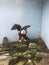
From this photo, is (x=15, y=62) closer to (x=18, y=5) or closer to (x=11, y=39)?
(x=11, y=39)

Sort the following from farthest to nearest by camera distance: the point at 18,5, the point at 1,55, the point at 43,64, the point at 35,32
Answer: the point at 35,32 < the point at 18,5 < the point at 1,55 < the point at 43,64

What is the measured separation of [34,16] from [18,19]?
0.46 ft

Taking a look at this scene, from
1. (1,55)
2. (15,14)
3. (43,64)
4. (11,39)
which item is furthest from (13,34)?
(43,64)

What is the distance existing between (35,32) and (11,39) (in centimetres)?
22

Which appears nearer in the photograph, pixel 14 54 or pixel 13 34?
pixel 14 54

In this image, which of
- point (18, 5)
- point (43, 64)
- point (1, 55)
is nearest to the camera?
point (43, 64)

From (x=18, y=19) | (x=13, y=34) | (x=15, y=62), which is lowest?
(x=15, y=62)

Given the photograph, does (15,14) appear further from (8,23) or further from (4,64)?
(4,64)

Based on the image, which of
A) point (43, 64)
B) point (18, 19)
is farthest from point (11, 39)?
point (43, 64)

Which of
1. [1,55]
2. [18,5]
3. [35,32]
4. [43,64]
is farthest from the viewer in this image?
[35,32]

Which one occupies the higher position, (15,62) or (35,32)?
(35,32)

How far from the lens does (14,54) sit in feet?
3.90

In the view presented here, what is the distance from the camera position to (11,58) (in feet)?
3.73

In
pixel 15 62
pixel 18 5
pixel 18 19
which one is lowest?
pixel 15 62
